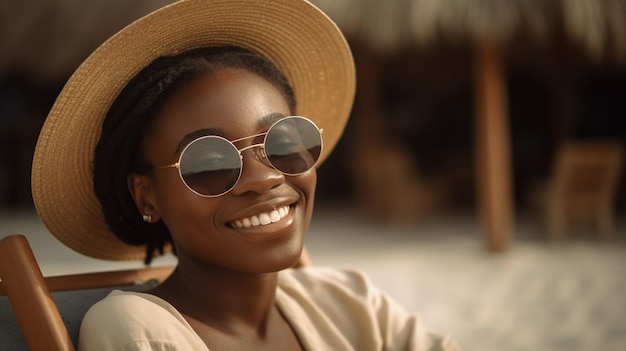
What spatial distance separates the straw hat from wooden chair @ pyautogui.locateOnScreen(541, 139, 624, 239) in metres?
4.89

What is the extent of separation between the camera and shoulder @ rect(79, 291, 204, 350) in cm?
120

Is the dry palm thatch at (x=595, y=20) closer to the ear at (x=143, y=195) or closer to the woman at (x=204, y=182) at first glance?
the woman at (x=204, y=182)

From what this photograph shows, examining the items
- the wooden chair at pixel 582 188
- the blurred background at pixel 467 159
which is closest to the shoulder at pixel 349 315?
the blurred background at pixel 467 159

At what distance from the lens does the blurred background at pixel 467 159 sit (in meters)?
4.89

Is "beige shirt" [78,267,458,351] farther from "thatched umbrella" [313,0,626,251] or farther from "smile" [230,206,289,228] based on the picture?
"thatched umbrella" [313,0,626,251]

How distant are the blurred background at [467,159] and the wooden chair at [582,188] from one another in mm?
14

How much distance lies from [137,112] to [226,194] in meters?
0.24

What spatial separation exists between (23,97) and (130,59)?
1141 cm

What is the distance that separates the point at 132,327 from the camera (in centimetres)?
122

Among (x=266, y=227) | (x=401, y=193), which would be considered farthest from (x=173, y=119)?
(x=401, y=193)

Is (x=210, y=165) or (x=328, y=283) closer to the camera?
(x=210, y=165)

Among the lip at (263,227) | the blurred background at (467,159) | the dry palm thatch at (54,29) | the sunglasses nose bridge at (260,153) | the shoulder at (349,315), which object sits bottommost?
the blurred background at (467,159)

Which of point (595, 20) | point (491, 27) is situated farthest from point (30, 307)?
point (595, 20)

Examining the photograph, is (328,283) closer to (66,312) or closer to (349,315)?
(349,315)
